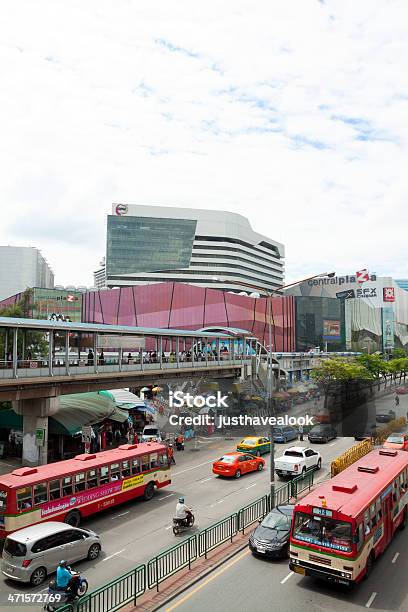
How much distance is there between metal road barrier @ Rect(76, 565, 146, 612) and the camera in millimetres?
12039

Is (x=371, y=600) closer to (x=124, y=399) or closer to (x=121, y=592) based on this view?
(x=121, y=592)

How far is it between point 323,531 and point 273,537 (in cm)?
323

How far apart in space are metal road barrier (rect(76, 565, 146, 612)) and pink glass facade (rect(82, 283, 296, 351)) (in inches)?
2996

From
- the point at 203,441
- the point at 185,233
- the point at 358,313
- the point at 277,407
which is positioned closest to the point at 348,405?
the point at 277,407

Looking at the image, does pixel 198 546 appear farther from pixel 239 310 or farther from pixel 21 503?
pixel 239 310

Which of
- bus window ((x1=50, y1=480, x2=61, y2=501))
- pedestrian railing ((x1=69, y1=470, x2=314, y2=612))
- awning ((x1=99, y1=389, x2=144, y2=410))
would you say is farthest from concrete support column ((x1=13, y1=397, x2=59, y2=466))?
pedestrian railing ((x1=69, y1=470, x2=314, y2=612))

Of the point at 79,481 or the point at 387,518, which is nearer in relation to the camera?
the point at 387,518

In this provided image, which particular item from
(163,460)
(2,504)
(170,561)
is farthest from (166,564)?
(163,460)

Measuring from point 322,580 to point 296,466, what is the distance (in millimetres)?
12543

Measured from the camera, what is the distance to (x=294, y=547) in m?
14.1

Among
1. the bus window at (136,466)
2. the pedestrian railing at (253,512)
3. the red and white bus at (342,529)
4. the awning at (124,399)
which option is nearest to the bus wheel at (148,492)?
the bus window at (136,466)

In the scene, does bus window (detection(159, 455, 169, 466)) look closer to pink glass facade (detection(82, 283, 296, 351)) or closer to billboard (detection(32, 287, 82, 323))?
pink glass facade (detection(82, 283, 296, 351))

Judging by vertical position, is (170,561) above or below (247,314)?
below

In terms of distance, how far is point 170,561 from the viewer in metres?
14.9
